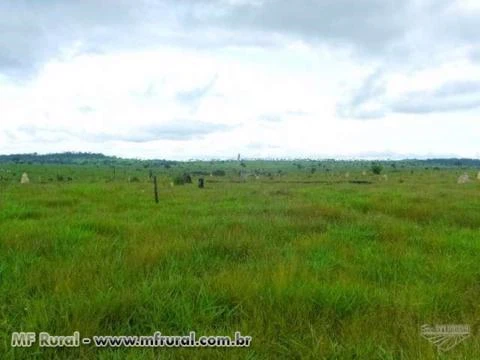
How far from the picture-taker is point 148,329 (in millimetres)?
3795

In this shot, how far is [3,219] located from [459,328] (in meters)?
9.11

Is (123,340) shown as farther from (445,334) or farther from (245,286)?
(445,334)

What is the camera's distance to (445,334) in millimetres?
→ 3631

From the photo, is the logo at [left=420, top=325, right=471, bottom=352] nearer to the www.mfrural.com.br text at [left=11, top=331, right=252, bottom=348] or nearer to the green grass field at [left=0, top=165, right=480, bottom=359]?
the green grass field at [left=0, top=165, right=480, bottom=359]

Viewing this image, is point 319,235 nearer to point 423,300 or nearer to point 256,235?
point 256,235

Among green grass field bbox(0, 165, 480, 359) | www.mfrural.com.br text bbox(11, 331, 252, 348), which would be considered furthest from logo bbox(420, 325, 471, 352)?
www.mfrural.com.br text bbox(11, 331, 252, 348)

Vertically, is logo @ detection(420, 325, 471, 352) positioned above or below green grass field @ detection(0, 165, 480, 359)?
below

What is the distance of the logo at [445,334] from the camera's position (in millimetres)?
3473

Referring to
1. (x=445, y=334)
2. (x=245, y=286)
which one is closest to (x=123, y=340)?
(x=245, y=286)

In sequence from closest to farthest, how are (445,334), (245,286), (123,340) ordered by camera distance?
(123,340) → (445,334) → (245,286)

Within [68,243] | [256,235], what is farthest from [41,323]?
[256,235]

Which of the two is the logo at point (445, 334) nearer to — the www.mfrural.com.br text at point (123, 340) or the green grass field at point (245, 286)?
the green grass field at point (245, 286)

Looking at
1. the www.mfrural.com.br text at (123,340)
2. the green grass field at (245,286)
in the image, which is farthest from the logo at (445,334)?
the www.mfrural.com.br text at (123,340)

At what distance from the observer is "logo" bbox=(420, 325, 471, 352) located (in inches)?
137
